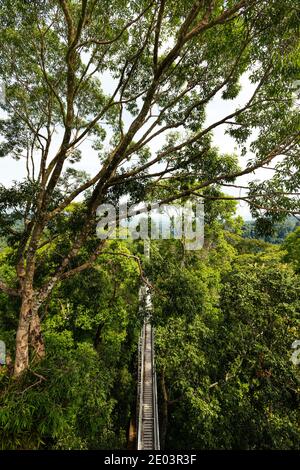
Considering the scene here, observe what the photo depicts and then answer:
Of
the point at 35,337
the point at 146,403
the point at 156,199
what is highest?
the point at 156,199

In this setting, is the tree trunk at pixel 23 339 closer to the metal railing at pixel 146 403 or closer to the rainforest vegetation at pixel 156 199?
the rainforest vegetation at pixel 156 199

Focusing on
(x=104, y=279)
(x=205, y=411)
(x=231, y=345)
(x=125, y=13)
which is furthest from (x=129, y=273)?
(x=125, y=13)

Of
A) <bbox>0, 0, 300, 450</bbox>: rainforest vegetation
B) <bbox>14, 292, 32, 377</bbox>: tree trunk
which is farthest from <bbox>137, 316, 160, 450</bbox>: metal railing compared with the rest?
<bbox>14, 292, 32, 377</bbox>: tree trunk

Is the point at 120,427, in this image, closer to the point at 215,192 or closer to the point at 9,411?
the point at 9,411

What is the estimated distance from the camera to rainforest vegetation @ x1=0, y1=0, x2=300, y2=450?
11.7 feet

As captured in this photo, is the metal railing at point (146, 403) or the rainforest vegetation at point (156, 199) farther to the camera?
the metal railing at point (146, 403)

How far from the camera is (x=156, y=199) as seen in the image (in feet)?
21.9

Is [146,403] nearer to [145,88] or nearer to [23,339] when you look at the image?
[23,339]

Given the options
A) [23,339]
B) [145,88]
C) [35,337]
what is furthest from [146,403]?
[145,88]

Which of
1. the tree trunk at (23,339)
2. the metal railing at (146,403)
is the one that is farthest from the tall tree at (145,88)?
the metal railing at (146,403)

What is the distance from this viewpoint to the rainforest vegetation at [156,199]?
3.58 metres

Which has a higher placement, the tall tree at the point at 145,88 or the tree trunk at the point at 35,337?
the tall tree at the point at 145,88

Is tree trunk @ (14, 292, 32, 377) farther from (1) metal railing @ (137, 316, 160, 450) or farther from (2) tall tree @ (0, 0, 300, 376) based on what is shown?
(1) metal railing @ (137, 316, 160, 450)

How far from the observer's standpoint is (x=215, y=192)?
5805mm
